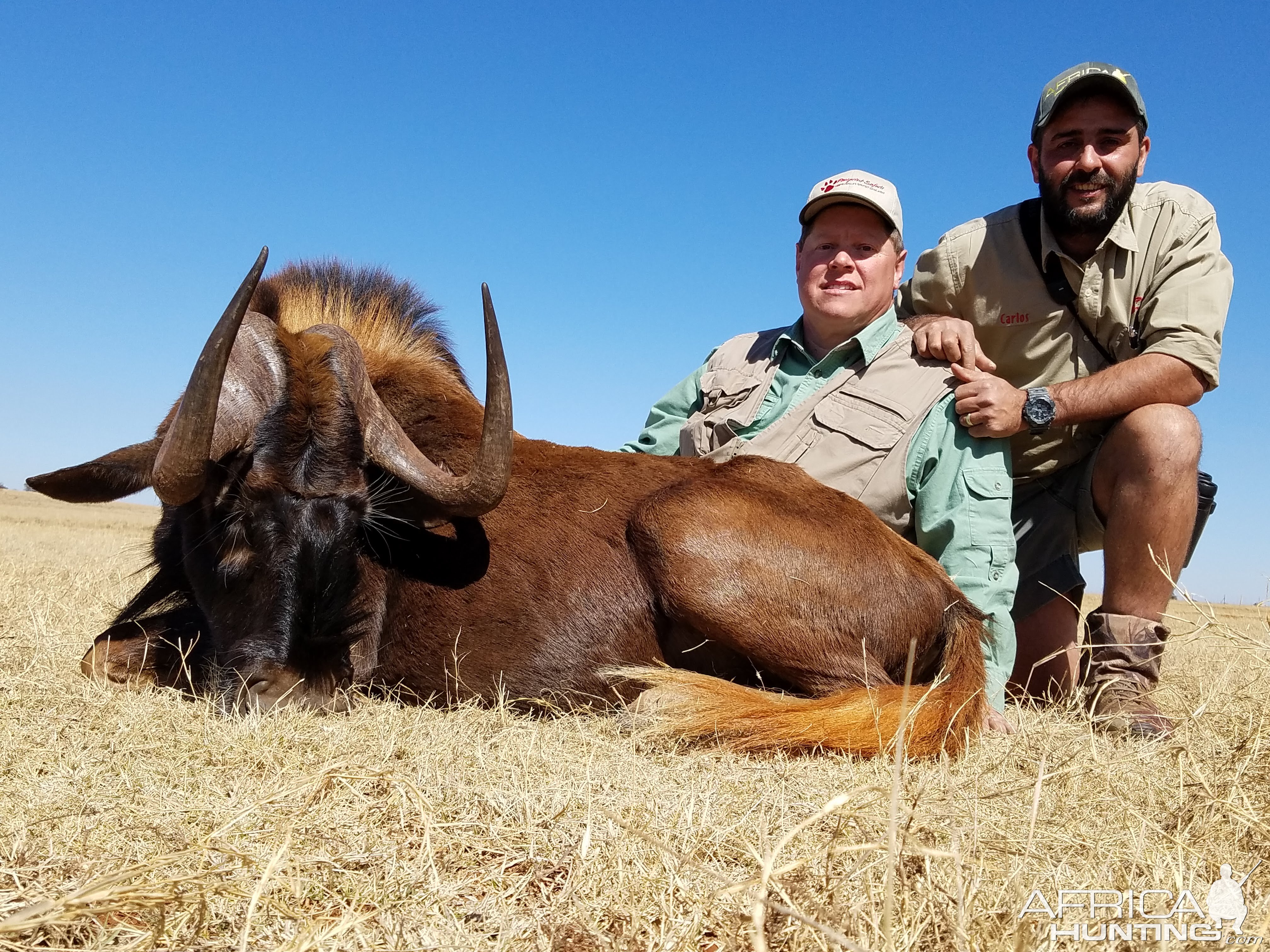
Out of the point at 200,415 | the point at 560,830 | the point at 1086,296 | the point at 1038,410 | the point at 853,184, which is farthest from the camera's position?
the point at 1086,296

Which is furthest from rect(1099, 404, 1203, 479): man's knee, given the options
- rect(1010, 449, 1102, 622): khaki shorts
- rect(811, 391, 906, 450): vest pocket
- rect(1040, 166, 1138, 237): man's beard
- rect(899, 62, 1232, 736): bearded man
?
rect(811, 391, 906, 450): vest pocket

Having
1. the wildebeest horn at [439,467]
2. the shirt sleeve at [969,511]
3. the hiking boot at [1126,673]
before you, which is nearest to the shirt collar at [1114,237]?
the shirt sleeve at [969,511]

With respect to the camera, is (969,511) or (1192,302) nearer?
(969,511)

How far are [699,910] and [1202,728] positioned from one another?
2547 millimetres

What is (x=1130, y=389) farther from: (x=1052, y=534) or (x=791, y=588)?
(x=791, y=588)

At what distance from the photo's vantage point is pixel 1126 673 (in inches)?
170

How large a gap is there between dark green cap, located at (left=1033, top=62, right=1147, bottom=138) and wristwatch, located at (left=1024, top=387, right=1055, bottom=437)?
5.39ft

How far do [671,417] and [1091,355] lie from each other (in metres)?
2.35

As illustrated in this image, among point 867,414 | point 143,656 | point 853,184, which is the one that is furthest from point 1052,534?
point 143,656

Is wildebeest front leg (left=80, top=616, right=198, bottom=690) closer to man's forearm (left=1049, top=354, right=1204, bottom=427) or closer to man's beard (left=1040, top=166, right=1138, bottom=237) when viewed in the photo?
man's forearm (left=1049, top=354, right=1204, bottom=427)

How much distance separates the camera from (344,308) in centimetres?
439

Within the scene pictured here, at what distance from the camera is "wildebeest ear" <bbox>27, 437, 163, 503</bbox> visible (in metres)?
3.62

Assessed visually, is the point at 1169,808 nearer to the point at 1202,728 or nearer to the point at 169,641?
the point at 1202,728

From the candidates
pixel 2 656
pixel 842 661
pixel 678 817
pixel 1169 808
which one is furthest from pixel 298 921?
pixel 2 656
